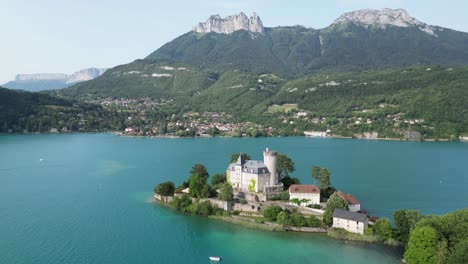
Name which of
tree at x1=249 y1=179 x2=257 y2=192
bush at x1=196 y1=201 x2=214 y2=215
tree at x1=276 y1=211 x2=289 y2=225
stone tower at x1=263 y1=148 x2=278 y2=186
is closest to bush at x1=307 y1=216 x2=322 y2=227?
tree at x1=276 y1=211 x2=289 y2=225

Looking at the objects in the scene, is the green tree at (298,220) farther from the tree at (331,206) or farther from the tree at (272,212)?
the tree at (331,206)

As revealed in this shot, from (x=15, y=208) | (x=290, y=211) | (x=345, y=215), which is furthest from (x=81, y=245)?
(x=345, y=215)

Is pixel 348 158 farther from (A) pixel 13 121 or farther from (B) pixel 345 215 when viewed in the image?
(A) pixel 13 121

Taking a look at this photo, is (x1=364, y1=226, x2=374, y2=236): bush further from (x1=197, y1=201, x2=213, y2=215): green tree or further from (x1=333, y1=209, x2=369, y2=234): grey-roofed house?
(x1=197, y1=201, x2=213, y2=215): green tree

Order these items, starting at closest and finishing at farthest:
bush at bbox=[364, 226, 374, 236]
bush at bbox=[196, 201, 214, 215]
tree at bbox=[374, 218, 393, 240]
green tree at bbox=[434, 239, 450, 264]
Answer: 1. green tree at bbox=[434, 239, 450, 264]
2. tree at bbox=[374, 218, 393, 240]
3. bush at bbox=[364, 226, 374, 236]
4. bush at bbox=[196, 201, 214, 215]

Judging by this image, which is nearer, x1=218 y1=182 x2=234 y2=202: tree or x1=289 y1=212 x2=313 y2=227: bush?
x1=289 y1=212 x2=313 y2=227: bush

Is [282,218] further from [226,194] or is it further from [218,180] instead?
[218,180]
